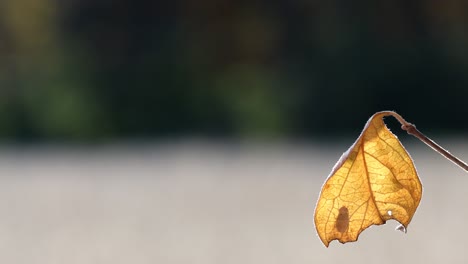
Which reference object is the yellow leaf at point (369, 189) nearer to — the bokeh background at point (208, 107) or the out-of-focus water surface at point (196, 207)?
the out-of-focus water surface at point (196, 207)

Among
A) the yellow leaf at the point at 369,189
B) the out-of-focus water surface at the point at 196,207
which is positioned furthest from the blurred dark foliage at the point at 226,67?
the yellow leaf at the point at 369,189

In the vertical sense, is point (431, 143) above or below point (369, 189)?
above

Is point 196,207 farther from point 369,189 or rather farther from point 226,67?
point 369,189

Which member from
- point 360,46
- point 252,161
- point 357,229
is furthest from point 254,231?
point 360,46

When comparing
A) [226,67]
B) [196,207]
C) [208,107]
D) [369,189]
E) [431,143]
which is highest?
[431,143]

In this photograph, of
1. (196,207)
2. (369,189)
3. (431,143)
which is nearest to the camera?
(431,143)

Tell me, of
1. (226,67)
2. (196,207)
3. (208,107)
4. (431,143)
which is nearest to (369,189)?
(431,143)
